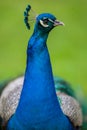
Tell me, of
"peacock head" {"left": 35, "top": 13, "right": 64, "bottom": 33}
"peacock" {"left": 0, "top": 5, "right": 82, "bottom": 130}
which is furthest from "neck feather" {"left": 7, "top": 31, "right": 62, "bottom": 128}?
"peacock head" {"left": 35, "top": 13, "right": 64, "bottom": 33}

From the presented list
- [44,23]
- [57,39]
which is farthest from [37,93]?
[57,39]

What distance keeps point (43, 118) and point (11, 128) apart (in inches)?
9.2

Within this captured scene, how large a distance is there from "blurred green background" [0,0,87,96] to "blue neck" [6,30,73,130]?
1420 mm

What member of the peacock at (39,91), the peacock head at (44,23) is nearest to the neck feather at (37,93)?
the peacock at (39,91)

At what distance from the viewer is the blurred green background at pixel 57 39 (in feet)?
16.1

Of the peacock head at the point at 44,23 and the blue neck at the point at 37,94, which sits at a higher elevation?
the peacock head at the point at 44,23

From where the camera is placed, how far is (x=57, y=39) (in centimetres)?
527

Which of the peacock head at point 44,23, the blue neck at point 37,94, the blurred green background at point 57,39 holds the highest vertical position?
the peacock head at point 44,23

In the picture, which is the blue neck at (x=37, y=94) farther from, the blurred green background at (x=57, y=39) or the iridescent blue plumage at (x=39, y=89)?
the blurred green background at (x=57, y=39)

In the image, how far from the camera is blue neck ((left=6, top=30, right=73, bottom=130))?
3129 mm

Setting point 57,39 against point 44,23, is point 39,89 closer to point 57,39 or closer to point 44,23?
point 44,23

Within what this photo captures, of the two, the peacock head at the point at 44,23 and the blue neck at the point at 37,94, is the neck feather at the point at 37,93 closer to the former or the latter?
the blue neck at the point at 37,94

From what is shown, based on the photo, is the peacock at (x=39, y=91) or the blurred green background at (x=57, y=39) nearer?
the peacock at (x=39, y=91)

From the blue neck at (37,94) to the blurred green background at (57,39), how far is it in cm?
142
